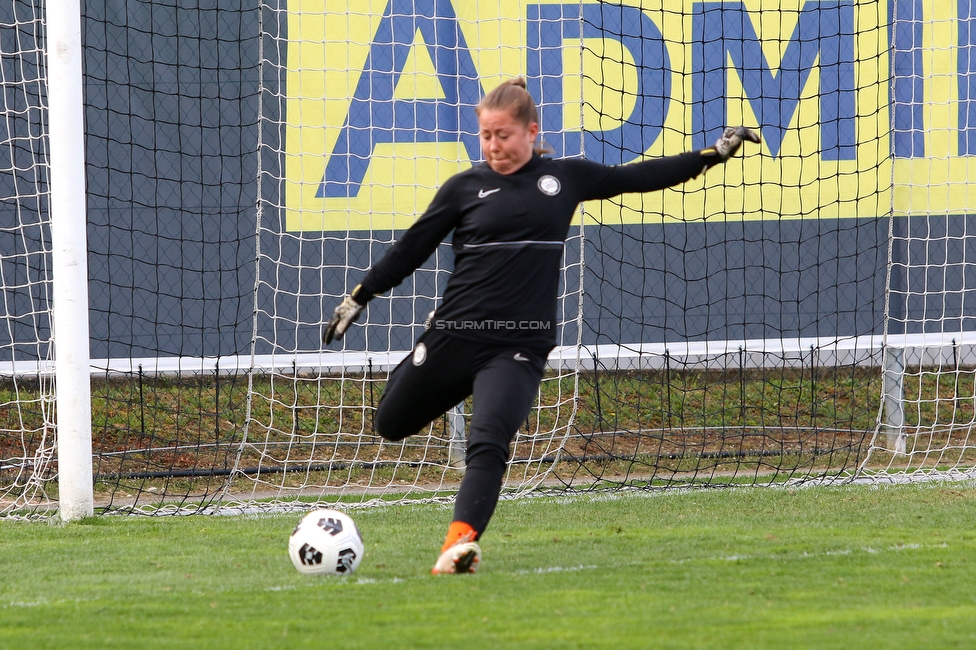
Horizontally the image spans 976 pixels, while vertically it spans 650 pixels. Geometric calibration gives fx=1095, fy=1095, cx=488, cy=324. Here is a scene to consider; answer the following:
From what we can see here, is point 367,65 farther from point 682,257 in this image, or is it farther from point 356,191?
point 682,257

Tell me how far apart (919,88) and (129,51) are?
6.85 meters

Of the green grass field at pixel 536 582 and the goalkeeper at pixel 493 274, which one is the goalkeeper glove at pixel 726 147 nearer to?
the goalkeeper at pixel 493 274

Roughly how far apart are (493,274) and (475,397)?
518 millimetres

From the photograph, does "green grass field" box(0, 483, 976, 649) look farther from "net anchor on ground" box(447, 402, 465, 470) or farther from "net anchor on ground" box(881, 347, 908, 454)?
"net anchor on ground" box(881, 347, 908, 454)

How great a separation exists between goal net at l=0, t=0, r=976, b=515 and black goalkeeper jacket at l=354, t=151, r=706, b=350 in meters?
3.66

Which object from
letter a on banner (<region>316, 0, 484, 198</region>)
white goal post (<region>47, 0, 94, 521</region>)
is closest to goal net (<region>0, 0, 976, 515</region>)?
letter a on banner (<region>316, 0, 484, 198</region>)

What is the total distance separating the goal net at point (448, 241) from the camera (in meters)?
8.70

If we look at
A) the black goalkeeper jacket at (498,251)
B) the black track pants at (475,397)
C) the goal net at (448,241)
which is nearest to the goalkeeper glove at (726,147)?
the black goalkeeper jacket at (498,251)

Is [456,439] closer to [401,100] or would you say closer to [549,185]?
[401,100]

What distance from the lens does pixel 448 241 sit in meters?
9.16

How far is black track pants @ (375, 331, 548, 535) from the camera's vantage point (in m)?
4.34

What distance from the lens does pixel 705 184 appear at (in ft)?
30.1

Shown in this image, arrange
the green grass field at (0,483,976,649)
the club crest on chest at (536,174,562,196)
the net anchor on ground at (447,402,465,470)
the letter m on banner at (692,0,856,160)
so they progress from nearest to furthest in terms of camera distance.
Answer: the green grass field at (0,483,976,649), the club crest on chest at (536,174,562,196), the net anchor on ground at (447,402,465,470), the letter m on banner at (692,0,856,160)

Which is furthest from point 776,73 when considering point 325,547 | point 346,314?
point 325,547
